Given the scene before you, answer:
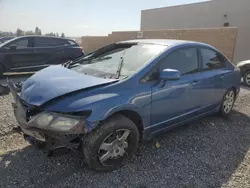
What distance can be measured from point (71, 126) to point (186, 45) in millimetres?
2367

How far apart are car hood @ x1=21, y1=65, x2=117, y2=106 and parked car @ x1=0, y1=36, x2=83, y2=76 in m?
6.12

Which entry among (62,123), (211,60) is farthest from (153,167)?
(211,60)

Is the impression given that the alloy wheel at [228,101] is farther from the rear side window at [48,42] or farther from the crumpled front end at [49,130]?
the rear side window at [48,42]

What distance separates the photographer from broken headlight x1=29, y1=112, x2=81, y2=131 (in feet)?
8.17

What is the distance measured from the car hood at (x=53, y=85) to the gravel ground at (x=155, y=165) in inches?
33.6

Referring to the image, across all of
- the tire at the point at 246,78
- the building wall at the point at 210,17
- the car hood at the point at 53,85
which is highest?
the building wall at the point at 210,17

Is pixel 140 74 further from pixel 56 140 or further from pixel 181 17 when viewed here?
pixel 181 17

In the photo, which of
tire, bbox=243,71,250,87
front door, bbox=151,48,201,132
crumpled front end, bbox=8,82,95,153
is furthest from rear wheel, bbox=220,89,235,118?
tire, bbox=243,71,250,87

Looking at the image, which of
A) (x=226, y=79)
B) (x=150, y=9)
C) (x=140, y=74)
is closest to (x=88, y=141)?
(x=140, y=74)

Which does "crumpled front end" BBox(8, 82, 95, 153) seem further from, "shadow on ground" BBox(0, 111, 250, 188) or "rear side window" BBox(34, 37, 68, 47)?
"rear side window" BBox(34, 37, 68, 47)

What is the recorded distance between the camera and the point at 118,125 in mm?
2807

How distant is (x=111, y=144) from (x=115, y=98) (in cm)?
56

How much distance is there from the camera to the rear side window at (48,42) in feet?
30.4

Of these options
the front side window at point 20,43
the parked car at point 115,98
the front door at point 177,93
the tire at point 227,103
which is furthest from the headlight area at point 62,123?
the front side window at point 20,43
